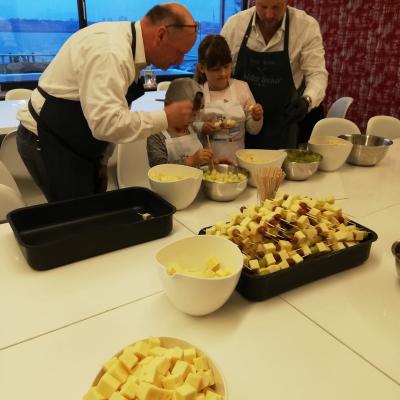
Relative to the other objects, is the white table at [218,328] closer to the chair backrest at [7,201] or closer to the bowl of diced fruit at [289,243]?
the bowl of diced fruit at [289,243]

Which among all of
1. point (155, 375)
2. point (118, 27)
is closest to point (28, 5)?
point (118, 27)

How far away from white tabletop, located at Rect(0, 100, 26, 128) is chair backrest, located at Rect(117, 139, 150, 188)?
0.91m

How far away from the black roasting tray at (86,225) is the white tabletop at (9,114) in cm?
147

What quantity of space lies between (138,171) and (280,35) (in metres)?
1.10

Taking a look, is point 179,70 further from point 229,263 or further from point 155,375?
point 155,375

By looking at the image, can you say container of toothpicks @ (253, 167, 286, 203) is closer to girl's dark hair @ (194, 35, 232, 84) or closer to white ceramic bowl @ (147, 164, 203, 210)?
white ceramic bowl @ (147, 164, 203, 210)

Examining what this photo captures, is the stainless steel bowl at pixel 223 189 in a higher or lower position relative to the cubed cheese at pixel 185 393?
lower

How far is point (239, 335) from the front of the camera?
812 millimetres

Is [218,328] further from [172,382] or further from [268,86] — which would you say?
[268,86]

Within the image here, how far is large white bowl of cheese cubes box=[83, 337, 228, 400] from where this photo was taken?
1.94ft

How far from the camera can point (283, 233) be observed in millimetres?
989

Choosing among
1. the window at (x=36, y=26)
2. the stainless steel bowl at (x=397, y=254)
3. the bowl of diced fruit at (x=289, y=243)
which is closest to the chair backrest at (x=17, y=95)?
the window at (x=36, y=26)

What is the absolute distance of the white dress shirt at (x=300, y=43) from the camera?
2227 mm

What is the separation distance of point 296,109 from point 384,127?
35.6 inches
